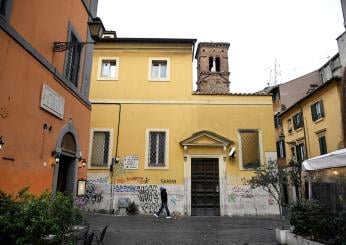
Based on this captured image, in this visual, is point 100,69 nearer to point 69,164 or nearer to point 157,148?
point 157,148

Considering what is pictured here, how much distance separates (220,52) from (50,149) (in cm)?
2193

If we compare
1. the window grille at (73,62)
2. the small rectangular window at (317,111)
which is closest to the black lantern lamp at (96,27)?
the window grille at (73,62)

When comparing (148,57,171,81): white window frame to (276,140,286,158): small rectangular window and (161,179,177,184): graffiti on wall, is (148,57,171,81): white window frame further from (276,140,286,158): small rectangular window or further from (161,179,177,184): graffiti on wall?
(276,140,286,158): small rectangular window

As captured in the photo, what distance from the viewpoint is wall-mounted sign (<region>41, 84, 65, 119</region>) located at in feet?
22.6

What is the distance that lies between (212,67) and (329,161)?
2111 centimetres

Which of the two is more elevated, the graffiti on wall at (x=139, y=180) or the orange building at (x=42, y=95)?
the orange building at (x=42, y=95)

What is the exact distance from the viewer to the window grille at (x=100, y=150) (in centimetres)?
1457

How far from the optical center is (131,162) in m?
14.4

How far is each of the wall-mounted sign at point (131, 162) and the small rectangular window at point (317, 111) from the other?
47.1 ft

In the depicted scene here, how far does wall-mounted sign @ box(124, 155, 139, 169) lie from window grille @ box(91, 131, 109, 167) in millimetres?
1026

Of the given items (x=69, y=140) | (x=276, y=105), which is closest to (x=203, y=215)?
(x=69, y=140)

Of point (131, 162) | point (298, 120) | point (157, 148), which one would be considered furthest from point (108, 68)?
point (298, 120)

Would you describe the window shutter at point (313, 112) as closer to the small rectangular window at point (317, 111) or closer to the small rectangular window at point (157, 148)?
the small rectangular window at point (317, 111)

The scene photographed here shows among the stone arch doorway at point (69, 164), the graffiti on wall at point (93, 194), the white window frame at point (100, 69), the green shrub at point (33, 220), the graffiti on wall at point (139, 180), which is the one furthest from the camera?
the white window frame at point (100, 69)
